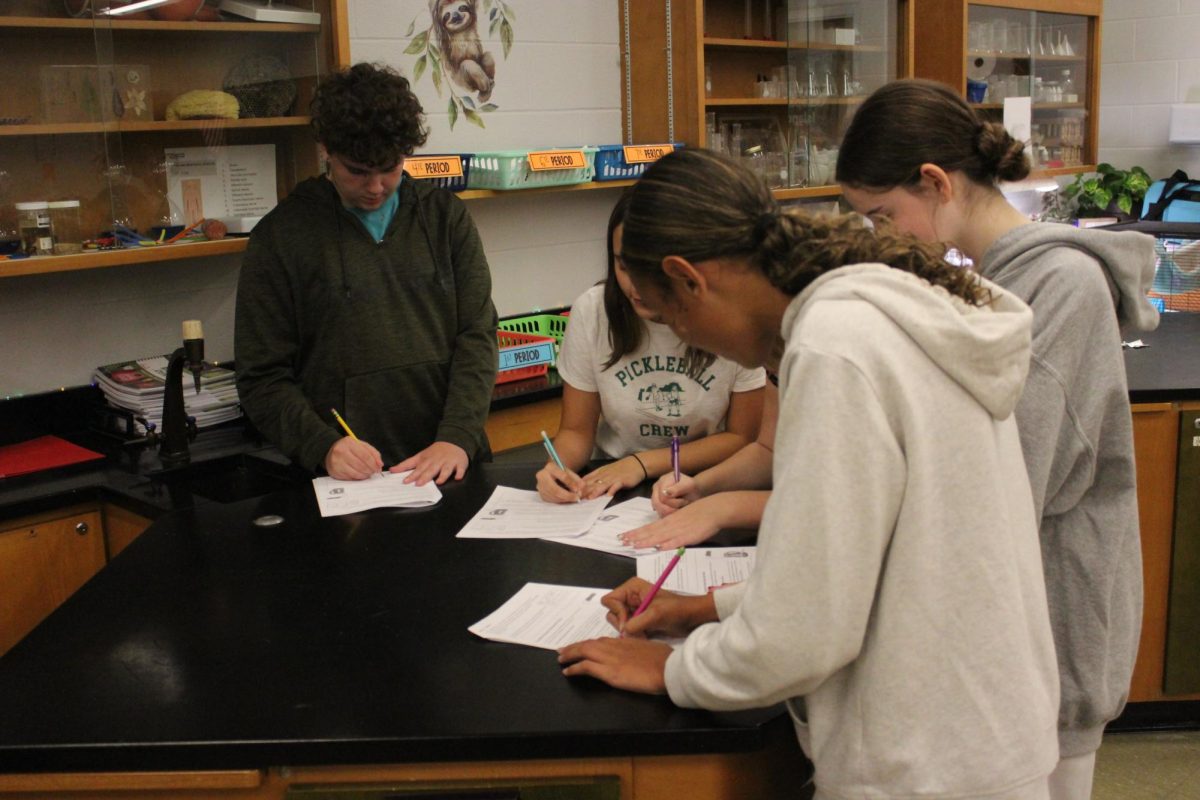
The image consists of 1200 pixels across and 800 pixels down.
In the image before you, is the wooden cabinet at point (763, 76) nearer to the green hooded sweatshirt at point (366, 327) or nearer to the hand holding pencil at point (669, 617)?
the green hooded sweatshirt at point (366, 327)

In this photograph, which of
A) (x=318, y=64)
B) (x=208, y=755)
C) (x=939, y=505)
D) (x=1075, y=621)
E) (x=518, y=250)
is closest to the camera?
(x=939, y=505)

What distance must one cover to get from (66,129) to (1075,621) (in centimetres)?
232

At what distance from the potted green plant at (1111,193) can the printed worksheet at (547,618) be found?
4.63m

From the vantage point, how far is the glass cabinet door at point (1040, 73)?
4793 millimetres

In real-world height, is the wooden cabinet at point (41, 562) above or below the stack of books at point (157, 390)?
below

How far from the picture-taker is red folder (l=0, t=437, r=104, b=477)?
2.57 metres

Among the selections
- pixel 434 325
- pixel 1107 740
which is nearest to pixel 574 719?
pixel 434 325

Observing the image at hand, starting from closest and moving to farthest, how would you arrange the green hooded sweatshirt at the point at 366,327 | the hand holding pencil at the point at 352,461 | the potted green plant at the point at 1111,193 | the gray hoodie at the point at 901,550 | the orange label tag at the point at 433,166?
the gray hoodie at the point at 901,550 < the hand holding pencil at the point at 352,461 < the green hooded sweatshirt at the point at 366,327 < the orange label tag at the point at 433,166 < the potted green plant at the point at 1111,193

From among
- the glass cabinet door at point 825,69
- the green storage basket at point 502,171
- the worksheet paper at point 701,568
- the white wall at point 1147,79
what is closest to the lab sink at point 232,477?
the green storage basket at point 502,171

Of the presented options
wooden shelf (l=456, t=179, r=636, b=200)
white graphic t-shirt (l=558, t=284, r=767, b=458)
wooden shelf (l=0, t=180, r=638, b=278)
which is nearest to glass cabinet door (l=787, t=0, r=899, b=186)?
wooden shelf (l=456, t=179, r=636, b=200)

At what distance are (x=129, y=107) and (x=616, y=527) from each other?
166cm

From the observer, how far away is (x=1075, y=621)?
145 centimetres

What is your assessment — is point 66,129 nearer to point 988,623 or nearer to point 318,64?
point 318,64

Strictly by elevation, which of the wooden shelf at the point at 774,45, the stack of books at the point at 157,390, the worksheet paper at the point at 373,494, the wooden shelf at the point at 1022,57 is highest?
the wooden shelf at the point at 1022,57
